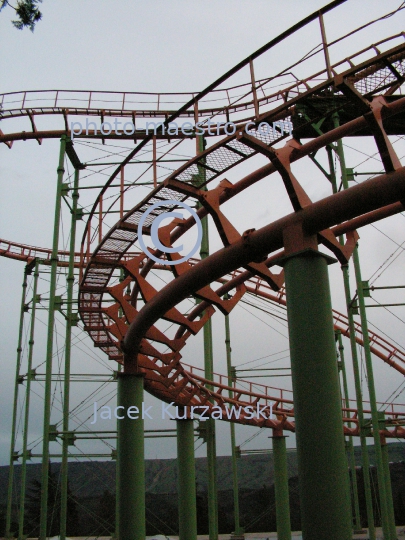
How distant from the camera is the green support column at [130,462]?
1055 cm

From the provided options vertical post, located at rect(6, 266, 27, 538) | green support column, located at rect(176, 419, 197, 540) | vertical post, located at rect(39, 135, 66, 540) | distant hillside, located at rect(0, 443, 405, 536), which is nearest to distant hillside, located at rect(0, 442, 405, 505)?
distant hillside, located at rect(0, 443, 405, 536)

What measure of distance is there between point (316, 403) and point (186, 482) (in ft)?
33.0

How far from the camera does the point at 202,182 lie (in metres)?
7.89

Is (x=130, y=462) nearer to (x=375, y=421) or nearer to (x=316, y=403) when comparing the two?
(x=375, y=421)

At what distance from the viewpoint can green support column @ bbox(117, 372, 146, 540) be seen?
10555 millimetres

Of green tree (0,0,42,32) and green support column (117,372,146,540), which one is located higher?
green tree (0,0,42,32)

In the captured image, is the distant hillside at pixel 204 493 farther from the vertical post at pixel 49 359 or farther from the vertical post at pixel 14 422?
the vertical post at pixel 49 359

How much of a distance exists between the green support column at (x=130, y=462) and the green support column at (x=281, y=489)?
Result: 27.1ft

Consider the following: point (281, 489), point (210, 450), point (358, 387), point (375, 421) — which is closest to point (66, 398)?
point (210, 450)

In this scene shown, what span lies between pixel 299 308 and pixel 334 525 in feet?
6.69

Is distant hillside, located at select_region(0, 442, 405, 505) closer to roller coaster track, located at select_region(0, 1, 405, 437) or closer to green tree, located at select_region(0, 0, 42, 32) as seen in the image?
roller coaster track, located at select_region(0, 1, 405, 437)

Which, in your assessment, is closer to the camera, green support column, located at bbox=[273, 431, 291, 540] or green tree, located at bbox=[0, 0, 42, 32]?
green tree, located at bbox=[0, 0, 42, 32]

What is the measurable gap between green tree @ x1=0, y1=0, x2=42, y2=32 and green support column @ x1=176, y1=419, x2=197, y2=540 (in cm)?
1196

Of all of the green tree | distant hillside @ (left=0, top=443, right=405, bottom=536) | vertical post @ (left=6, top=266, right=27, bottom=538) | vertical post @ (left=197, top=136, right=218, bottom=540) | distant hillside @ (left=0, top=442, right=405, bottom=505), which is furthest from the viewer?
distant hillside @ (left=0, top=442, right=405, bottom=505)
